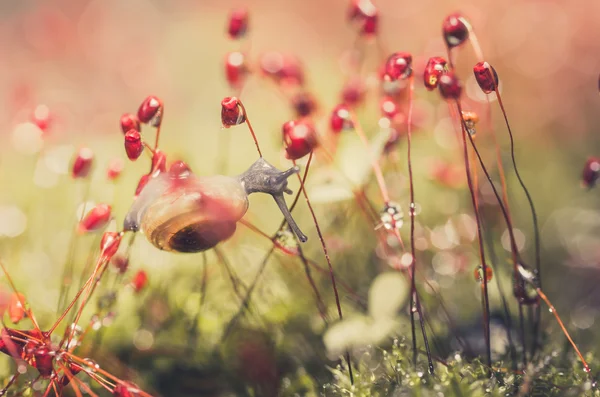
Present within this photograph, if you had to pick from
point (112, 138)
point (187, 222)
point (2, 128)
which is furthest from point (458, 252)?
point (2, 128)

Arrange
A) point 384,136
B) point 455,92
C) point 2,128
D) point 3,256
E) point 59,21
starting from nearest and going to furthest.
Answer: point 455,92 < point 384,136 < point 3,256 < point 2,128 < point 59,21

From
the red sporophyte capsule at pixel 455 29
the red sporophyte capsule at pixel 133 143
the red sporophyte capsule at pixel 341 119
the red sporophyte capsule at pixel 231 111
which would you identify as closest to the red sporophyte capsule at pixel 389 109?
the red sporophyte capsule at pixel 341 119

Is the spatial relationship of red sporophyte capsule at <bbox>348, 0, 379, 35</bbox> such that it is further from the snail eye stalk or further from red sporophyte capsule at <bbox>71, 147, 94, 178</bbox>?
red sporophyte capsule at <bbox>71, 147, 94, 178</bbox>

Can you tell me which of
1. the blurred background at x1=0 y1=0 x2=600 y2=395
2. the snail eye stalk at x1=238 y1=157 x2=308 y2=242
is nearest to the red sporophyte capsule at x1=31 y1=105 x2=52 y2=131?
the blurred background at x1=0 y1=0 x2=600 y2=395

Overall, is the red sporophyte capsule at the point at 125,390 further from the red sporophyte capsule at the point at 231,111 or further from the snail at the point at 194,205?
the red sporophyte capsule at the point at 231,111

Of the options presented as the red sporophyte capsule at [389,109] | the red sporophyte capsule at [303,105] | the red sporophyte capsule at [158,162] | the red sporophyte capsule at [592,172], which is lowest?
the red sporophyte capsule at [158,162]

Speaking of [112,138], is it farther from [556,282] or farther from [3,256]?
[556,282]
